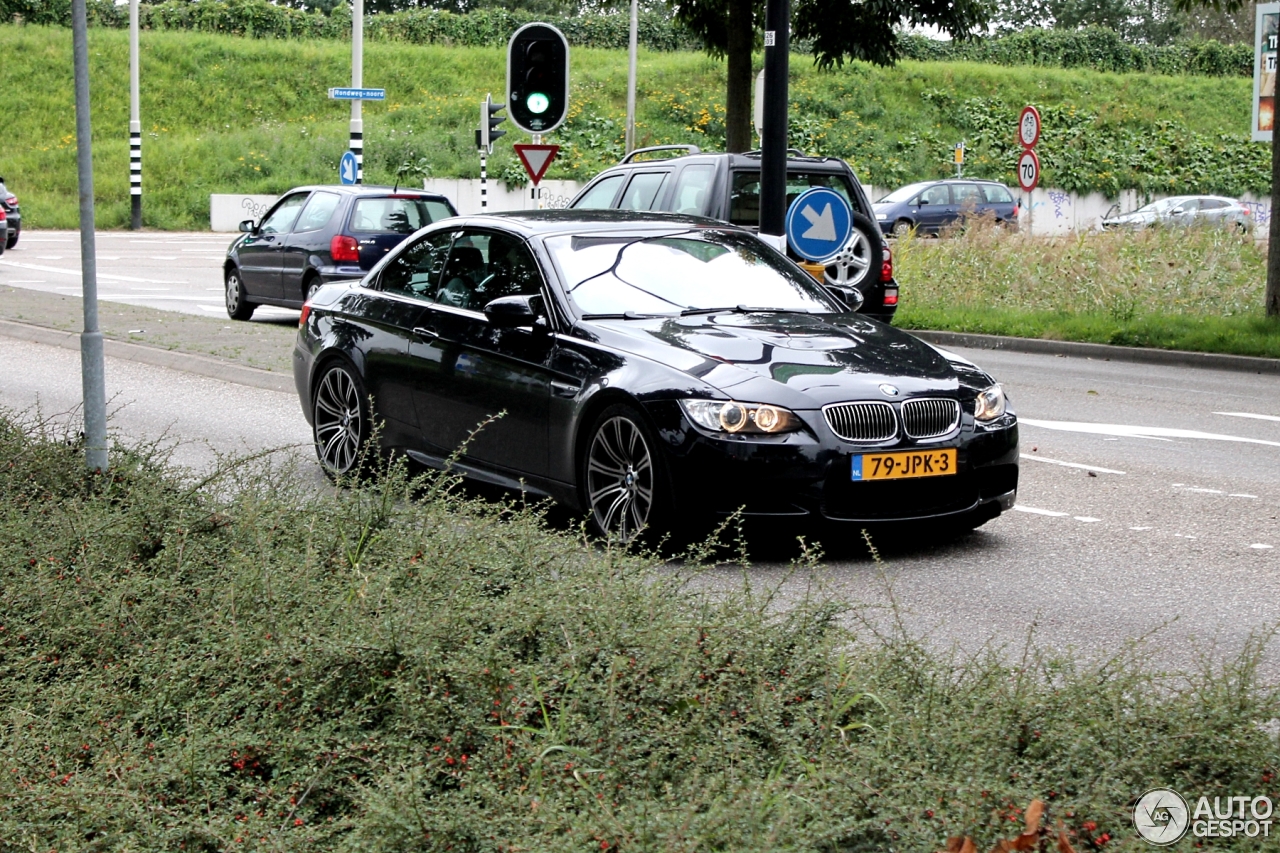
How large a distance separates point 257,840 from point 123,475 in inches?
149

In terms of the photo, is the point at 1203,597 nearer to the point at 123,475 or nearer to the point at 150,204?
the point at 123,475

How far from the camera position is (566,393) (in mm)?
7375

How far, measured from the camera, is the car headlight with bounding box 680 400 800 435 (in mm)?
6758

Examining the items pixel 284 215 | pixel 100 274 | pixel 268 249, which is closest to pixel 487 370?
pixel 268 249

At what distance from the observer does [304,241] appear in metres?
18.3

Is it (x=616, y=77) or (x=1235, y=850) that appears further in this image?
(x=616, y=77)

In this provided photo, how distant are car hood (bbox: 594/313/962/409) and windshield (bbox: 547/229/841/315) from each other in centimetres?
20

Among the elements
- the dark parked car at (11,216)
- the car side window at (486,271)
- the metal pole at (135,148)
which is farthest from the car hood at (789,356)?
the metal pole at (135,148)

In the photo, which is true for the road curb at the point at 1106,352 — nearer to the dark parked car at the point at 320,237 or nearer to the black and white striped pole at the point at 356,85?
the dark parked car at the point at 320,237

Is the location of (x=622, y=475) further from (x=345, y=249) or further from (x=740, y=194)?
(x=345, y=249)

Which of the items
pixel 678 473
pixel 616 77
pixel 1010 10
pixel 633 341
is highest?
pixel 1010 10

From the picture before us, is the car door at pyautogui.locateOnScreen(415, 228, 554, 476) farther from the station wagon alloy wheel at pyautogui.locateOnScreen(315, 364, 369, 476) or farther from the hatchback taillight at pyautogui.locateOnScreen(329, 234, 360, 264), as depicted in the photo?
the hatchback taillight at pyautogui.locateOnScreen(329, 234, 360, 264)

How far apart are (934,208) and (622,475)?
33.4m

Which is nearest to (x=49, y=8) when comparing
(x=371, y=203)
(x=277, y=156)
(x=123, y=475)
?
(x=277, y=156)
